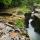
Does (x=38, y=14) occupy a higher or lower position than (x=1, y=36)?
lower

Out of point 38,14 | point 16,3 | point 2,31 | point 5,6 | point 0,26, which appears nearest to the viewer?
point 2,31

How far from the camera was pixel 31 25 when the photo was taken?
44.6 feet

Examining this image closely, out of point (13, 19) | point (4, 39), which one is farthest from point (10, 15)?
point (4, 39)

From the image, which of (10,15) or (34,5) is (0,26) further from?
(34,5)

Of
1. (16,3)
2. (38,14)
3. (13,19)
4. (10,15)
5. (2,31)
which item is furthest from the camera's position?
(38,14)

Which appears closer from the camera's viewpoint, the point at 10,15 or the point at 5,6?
the point at 10,15

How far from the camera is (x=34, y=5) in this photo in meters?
13.7

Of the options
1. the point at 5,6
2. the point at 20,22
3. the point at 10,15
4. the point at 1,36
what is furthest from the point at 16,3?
the point at 1,36

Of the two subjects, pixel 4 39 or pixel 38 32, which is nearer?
pixel 4 39

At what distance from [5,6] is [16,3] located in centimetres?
98

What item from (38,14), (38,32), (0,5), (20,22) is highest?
(0,5)

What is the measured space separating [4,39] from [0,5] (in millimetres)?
3655

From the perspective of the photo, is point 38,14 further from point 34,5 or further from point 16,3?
point 16,3

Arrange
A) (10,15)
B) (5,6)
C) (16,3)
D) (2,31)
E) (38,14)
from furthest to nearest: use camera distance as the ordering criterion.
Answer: (38,14), (16,3), (5,6), (10,15), (2,31)
